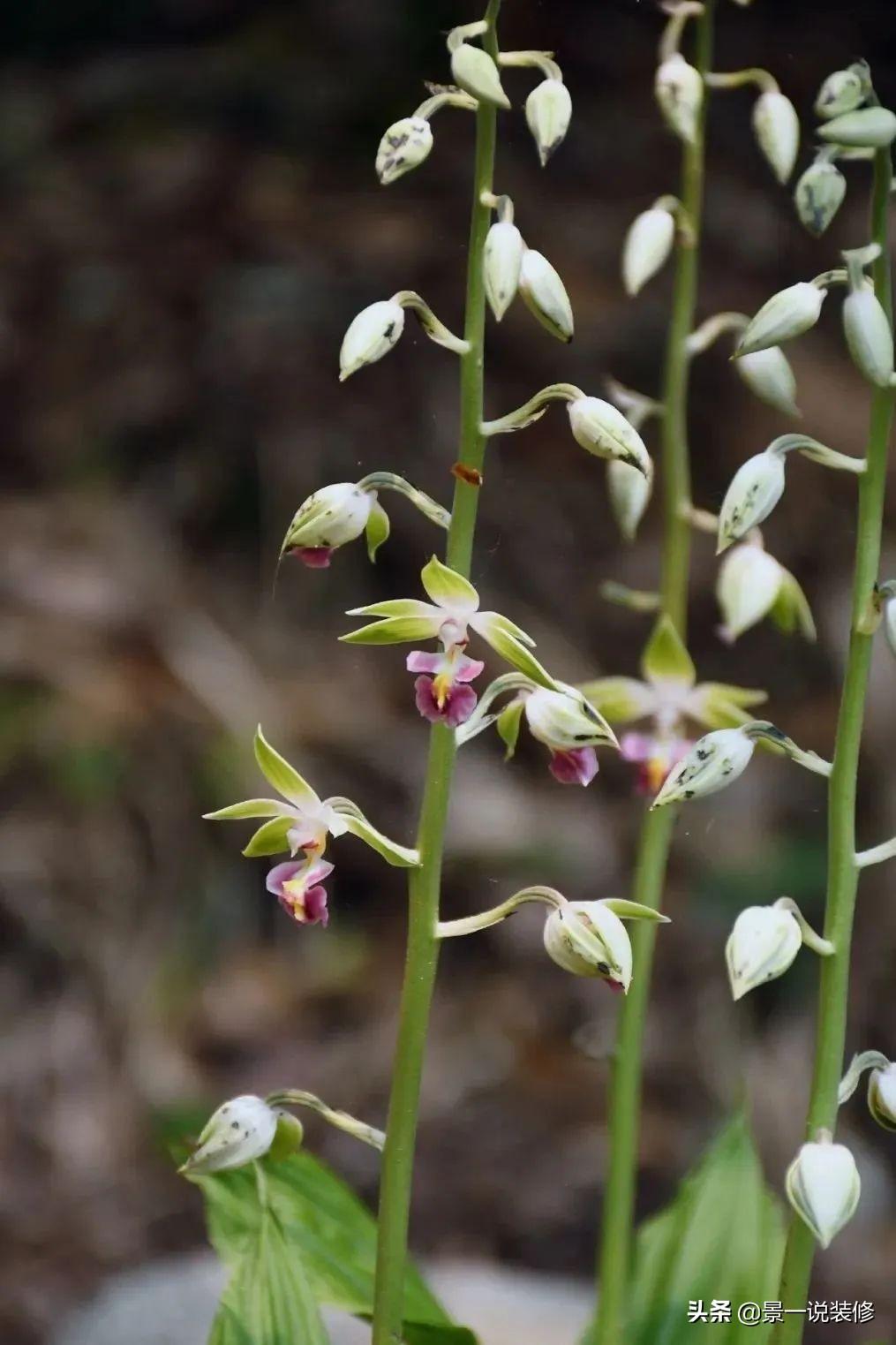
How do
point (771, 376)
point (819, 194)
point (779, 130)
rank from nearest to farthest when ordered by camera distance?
1. point (819, 194)
2. point (771, 376)
3. point (779, 130)

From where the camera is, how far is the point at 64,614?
516cm

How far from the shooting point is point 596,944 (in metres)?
1.76

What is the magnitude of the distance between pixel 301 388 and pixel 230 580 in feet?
2.67

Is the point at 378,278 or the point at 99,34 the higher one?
the point at 99,34

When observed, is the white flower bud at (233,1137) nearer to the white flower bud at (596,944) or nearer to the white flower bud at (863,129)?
the white flower bud at (596,944)

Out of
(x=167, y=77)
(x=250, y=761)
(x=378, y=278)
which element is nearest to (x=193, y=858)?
(x=250, y=761)

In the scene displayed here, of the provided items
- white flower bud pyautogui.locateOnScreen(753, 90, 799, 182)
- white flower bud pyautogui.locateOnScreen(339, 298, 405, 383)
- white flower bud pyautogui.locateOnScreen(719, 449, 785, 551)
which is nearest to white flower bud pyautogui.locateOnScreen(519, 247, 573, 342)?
white flower bud pyautogui.locateOnScreen(339, 298, 405, 383)

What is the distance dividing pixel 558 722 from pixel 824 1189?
0.55m

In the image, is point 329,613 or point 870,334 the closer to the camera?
point 870,334

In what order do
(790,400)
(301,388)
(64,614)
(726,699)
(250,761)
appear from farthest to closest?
1. (301,388)
2. (64,614)
3. (250,761)
4. (726,699)
5. (790,400)

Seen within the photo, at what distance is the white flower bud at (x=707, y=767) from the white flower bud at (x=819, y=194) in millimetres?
602

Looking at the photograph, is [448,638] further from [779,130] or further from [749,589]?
[779,130]

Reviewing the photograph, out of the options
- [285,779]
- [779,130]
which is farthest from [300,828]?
[779,130]

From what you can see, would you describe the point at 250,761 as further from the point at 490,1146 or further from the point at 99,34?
the point at 99,34
